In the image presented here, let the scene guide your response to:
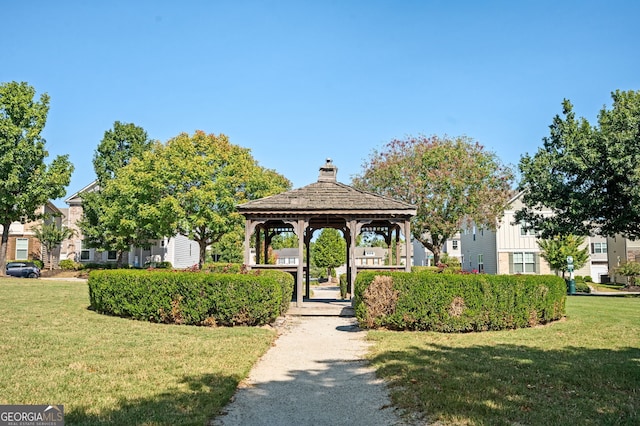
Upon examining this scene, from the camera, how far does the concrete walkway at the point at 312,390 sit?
18.0 feet

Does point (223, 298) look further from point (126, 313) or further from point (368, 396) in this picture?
point (368, 396)

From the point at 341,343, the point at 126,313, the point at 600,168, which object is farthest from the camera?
the point at 600,168

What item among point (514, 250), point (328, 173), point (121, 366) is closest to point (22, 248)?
point (328, 173)

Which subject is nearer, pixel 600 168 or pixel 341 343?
pixel 341 343

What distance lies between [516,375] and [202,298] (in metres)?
7.55

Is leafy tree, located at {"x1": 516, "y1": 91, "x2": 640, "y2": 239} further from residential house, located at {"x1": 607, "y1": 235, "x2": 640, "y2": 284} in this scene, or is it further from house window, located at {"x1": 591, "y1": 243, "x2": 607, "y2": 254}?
house window, located at {"x1": 591, "y1": 243, "x2": 607, "y2": 254}

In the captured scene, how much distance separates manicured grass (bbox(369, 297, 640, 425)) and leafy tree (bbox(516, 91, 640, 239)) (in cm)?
1316

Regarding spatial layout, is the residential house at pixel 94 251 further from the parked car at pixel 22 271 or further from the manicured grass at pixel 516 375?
the manicured grass at pixel 516 375

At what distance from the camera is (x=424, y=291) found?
1198cm

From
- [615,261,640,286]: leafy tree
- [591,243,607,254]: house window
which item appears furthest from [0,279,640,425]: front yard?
[591,243,607,254]: house window

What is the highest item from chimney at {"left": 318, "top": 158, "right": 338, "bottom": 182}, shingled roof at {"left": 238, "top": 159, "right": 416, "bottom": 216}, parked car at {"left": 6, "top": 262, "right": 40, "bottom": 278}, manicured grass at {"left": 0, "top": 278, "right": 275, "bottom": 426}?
chimney at {"left": 318, "top": 158, "right": 338, "bottom": 182}

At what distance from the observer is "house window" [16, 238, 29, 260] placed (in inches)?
1667

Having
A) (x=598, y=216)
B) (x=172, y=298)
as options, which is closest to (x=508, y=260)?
(x=598, y=216)

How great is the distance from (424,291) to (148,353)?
641 centimetres
